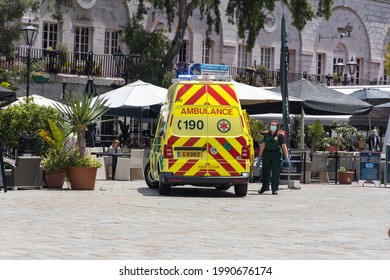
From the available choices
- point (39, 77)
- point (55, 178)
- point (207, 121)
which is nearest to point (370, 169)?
point (207, 121)

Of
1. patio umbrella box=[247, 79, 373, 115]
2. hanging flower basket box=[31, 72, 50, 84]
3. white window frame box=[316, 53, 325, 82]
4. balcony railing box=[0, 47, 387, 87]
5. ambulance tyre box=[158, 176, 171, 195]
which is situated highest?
white window frame box=[316, 53, 325, 82]

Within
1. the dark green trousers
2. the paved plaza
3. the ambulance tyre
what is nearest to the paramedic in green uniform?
the dark green trousers

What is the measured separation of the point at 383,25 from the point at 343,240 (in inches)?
1899

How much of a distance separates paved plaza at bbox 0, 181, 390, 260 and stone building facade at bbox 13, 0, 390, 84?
23.3 metres

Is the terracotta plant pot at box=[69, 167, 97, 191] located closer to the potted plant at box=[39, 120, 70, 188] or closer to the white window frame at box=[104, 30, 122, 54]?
the potted plant at box=[39, 120, 70, 188]

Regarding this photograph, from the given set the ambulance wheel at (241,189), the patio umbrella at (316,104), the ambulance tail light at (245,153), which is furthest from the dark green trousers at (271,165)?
the patio umbrella at (316,104)

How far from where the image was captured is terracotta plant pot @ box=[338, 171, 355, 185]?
2723 cm

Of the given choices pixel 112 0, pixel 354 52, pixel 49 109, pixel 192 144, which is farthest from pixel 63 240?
pixel 354 52

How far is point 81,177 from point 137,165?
5.31 metres

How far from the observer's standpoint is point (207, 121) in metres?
19.9

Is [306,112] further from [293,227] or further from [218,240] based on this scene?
[218,240]

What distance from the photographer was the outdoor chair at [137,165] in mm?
26109

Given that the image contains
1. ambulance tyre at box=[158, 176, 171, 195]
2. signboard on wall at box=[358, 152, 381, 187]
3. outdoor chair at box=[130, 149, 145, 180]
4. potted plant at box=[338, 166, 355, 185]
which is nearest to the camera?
ambulance tyre at box=[158, 176, 171, 195]

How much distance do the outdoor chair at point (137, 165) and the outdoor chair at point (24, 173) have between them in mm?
5381
